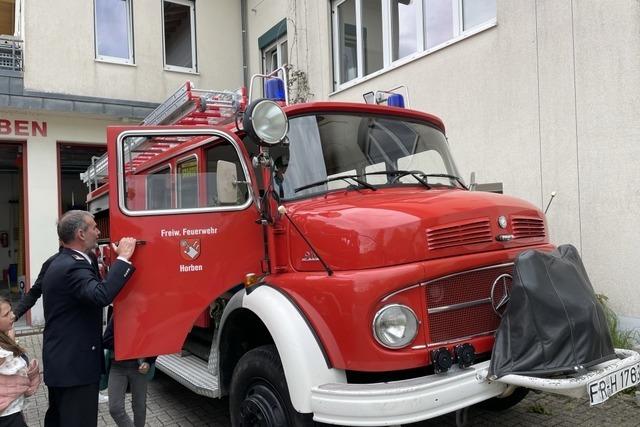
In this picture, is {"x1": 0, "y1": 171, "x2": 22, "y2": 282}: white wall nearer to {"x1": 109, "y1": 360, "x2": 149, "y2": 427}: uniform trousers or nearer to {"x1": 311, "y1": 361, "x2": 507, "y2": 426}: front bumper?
{"x1": 109, "y1": 360, "x2": 149, "y2": 427}: uniform trousers

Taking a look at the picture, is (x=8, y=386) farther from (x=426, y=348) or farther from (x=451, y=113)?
(x=451, y=113)

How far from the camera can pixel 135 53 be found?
400 inches

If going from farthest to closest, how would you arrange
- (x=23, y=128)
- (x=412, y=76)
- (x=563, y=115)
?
(x=23, y=128) → (x=412, y=76) → (x=563, y=115)

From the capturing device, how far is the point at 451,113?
22.5 feet

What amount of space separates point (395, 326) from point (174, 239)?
1593mm

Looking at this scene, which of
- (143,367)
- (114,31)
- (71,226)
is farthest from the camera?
(114,31)

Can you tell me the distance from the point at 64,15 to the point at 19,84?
1.58 meters

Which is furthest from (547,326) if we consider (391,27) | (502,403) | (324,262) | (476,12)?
(391,27)

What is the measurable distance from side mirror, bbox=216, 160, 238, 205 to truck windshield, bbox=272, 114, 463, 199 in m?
0.34

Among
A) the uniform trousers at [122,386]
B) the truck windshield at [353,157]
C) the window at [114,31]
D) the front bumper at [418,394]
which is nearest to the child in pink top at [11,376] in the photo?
the uniform trousers at [122,386]

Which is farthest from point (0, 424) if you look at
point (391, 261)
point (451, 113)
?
point (451, 113)

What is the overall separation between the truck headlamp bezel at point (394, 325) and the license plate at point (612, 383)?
2.84 ft

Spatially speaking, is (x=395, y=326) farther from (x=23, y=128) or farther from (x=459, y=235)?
(x=23, y=128)

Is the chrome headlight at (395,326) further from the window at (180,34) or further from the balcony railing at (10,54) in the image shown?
the window at (180,34)
